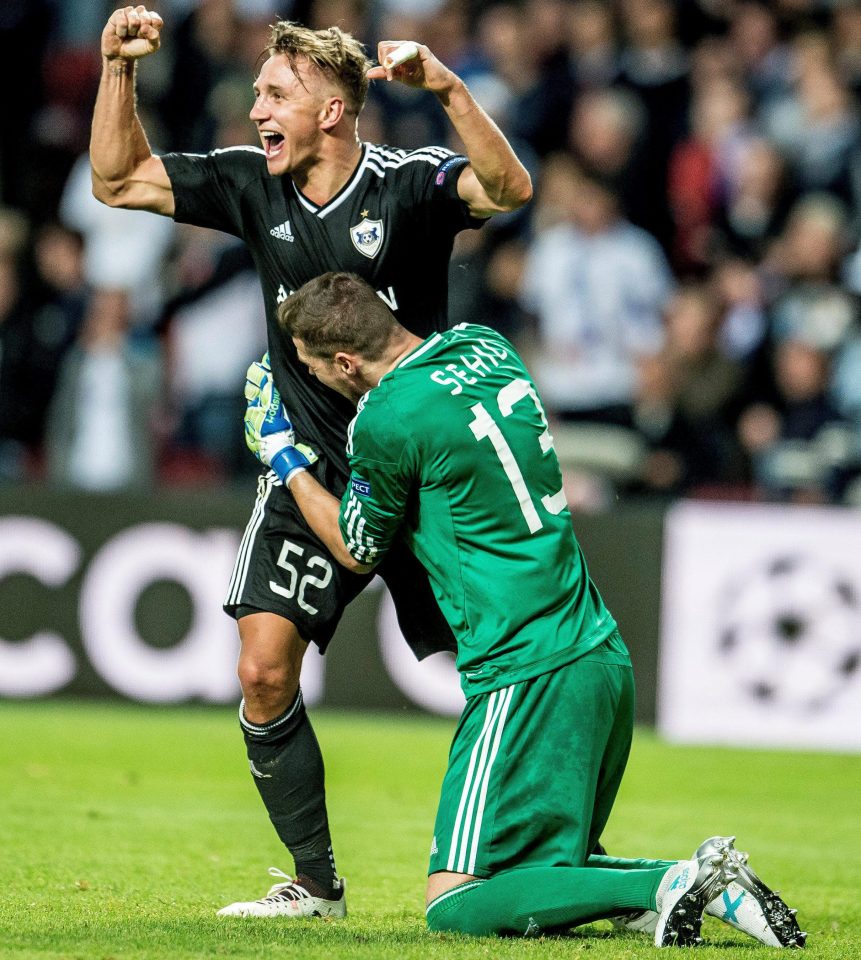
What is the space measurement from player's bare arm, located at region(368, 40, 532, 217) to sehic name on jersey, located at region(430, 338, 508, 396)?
1.44 ft

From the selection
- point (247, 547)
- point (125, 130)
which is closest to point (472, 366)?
point (247, 547)

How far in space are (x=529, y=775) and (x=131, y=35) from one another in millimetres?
2511

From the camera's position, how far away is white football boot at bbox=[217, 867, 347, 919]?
5078 millimetres

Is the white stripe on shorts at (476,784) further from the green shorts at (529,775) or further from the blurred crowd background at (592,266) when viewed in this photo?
the blurred crowd background at (592,266)

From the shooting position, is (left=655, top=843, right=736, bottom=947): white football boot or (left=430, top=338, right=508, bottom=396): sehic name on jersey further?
(left=430, top=338, right=508, bottom=396): sehic name on jersey

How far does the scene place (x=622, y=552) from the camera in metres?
10.5

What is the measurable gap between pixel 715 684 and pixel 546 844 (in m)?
5.61

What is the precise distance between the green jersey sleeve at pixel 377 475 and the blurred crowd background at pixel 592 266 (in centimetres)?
622

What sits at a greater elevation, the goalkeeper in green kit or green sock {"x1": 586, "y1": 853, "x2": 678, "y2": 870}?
the goalkeeper in green kit

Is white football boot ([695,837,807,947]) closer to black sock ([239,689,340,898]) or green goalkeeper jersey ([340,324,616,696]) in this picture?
green goalkeeper jersey ([340,324,616,696])

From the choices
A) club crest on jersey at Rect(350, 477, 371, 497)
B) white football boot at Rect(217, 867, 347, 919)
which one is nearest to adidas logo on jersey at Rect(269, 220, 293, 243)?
club crest on jersey at Rect(350, 477, 371, 497)

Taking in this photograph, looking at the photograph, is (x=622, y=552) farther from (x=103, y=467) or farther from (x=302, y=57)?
(x=302, y=57)

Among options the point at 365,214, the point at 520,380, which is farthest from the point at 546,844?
the point at 365,214

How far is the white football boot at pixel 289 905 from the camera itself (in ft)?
16.7
